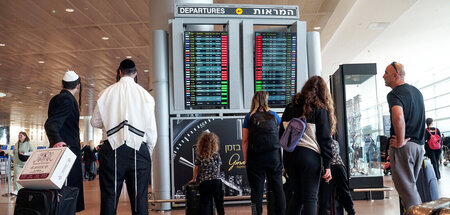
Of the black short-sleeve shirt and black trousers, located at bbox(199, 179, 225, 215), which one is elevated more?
the black short-sleeve shirt

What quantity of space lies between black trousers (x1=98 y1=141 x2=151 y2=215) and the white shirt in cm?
7

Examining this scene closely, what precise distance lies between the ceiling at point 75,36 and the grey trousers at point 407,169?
522cm

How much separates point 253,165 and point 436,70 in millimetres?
22220

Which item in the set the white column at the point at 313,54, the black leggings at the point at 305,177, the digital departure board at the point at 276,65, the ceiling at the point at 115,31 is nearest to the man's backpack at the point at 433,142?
the ceiling at the point at 115,31

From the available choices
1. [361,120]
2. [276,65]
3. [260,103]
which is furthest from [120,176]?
[361,120]

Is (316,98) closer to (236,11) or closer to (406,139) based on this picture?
(406,139)

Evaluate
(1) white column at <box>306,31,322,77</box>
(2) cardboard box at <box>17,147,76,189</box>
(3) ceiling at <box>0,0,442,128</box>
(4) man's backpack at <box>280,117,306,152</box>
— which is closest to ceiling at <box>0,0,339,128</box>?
(3) ceiling at <box>0,0,442,128</box>

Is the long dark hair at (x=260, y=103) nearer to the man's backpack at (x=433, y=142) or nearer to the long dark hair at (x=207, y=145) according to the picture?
the long dark hair at (x=207, y=145)

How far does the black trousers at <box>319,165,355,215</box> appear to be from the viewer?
449 centimetres

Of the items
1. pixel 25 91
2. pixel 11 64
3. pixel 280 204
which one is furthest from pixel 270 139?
pixel 25 91

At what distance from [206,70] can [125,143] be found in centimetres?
288

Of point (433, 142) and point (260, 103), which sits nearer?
point (260, 103)

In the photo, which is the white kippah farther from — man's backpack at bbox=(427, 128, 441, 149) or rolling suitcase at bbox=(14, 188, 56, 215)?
man's backpack at bbox=(427, 128, 441, 149)

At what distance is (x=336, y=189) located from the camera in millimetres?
4965
